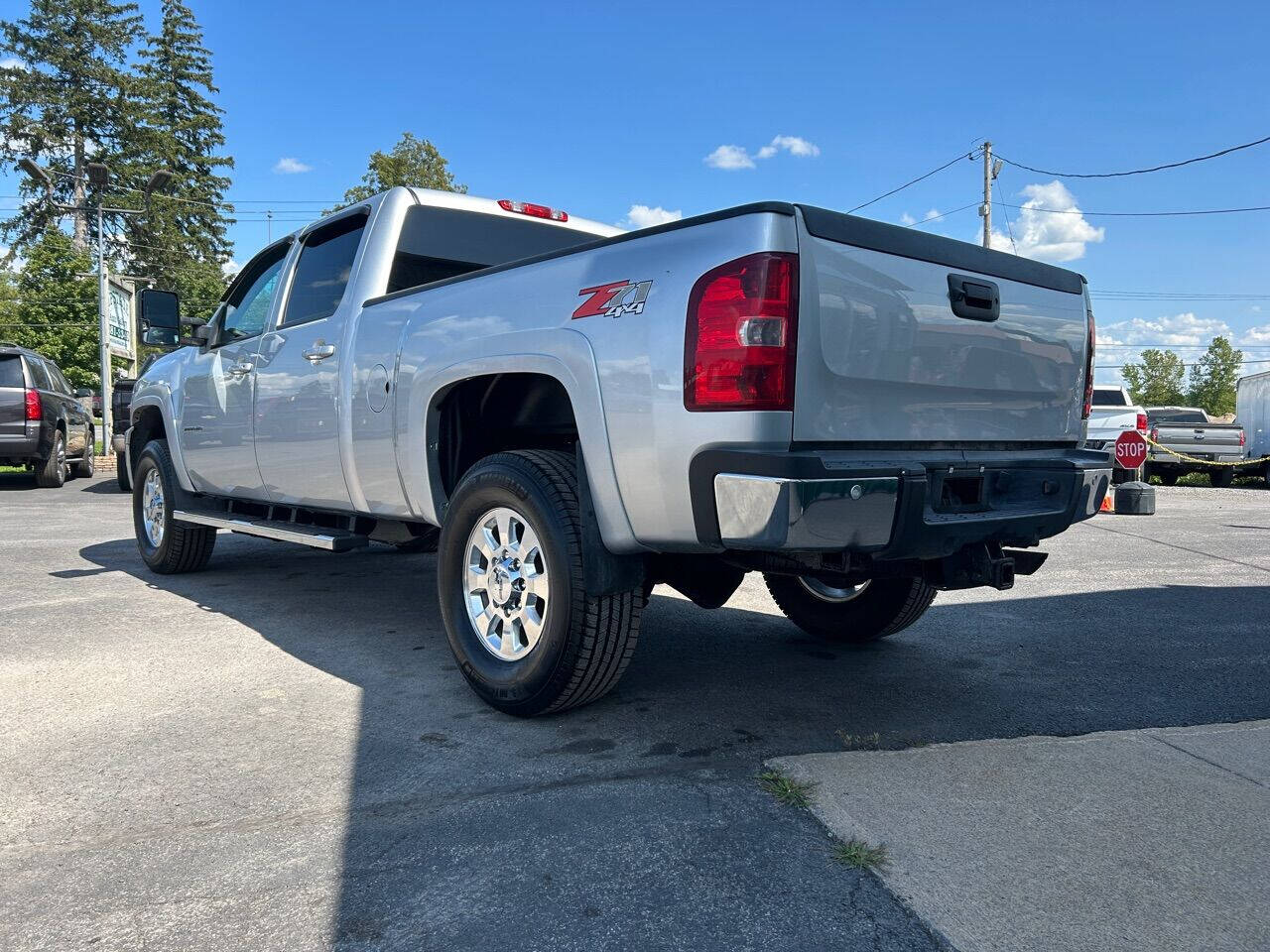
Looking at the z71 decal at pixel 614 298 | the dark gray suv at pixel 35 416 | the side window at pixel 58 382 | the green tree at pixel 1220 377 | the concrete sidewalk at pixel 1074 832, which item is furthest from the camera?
the green tree at pixel 1220 377

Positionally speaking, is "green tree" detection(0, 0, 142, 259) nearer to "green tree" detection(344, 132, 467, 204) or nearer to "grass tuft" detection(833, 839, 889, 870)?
"green tree" detection(344, 132, 467, 204)

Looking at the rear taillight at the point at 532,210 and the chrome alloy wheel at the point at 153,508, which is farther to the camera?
the chrome alloy wheel at the point at 153,508

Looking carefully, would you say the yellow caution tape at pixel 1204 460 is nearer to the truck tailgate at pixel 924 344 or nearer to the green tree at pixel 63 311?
the truck tailgate at pixel 924 344

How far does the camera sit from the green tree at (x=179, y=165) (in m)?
47.5

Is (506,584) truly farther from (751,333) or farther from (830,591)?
(830,591)

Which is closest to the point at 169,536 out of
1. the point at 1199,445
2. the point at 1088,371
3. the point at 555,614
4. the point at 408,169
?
the point at 555,614

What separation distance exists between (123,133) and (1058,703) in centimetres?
5406

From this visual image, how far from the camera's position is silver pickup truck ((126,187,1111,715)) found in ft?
8.84

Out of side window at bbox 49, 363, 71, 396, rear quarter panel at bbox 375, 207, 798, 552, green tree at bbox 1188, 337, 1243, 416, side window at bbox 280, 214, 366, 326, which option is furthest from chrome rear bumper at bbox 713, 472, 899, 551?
green tree at bbox 1188, 337, 1243, 416

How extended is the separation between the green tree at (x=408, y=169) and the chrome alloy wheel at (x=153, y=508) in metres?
27.3

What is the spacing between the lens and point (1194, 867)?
7.43 feet

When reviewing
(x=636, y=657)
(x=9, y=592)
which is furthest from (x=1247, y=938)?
(x=9, y=592)

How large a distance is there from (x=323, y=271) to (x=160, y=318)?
179cm

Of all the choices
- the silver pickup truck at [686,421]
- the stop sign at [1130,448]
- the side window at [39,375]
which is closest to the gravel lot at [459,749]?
the silver pickup truck at [686,421]
